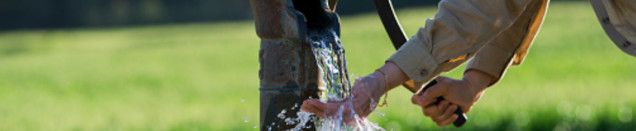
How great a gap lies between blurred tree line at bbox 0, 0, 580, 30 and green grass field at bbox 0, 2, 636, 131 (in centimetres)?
821

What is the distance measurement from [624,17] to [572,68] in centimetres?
904

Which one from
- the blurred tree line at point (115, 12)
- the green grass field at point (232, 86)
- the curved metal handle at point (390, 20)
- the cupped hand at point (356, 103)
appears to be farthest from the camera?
the blurred tree line at point (115, 12)

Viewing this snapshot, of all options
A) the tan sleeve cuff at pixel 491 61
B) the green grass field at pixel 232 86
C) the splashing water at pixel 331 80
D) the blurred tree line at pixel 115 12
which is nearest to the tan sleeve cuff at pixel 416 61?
the splashing water at pixel 331 80

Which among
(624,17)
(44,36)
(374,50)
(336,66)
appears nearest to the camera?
(624,17)

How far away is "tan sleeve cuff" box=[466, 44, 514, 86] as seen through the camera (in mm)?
2156

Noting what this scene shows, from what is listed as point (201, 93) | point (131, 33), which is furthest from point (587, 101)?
point (131, 33)

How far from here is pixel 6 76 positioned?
1280cm

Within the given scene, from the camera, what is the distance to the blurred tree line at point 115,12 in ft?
104

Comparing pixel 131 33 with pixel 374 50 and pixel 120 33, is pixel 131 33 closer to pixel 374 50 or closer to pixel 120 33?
pixel 120 33

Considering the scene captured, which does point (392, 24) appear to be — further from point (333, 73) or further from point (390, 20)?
point (333, 73)

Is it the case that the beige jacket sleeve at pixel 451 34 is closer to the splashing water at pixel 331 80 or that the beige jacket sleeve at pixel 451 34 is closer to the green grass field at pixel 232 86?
the splashing water at pixel 331 80

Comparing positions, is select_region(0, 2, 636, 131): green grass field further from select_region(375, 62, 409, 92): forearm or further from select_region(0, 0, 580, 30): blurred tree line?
select_region(0, 0, 580, 30): blurred tree line

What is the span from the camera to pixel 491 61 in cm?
215

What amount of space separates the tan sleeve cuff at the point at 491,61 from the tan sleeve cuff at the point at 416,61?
328mm
